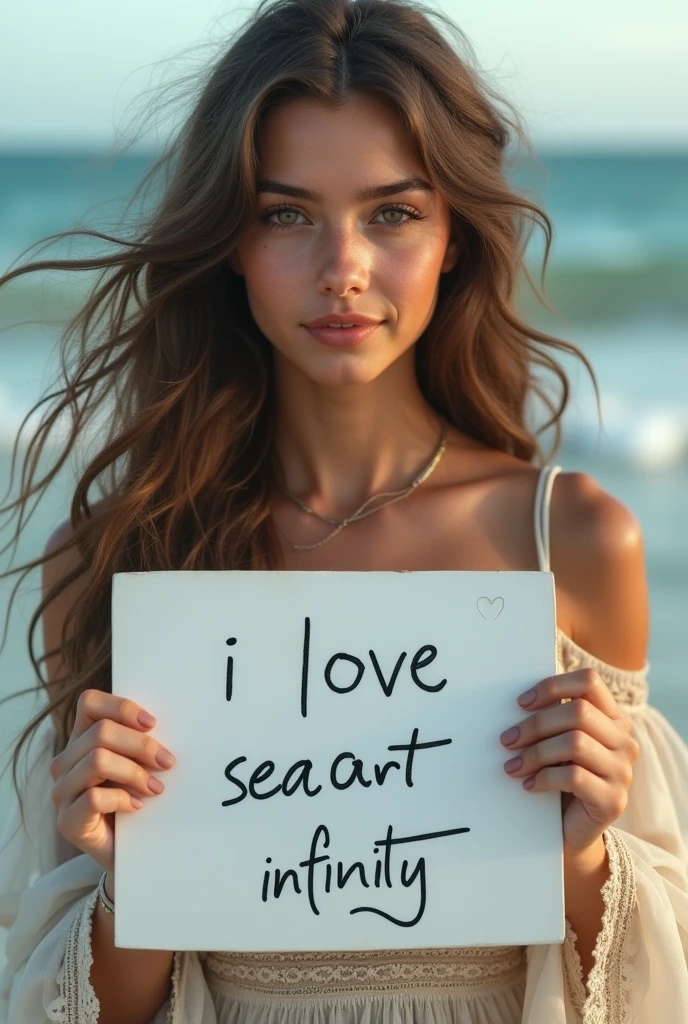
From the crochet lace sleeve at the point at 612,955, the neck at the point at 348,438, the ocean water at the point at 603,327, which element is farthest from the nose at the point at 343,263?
the crochet lace sleeve at the point at 612,955

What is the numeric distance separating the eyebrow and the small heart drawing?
59 cm

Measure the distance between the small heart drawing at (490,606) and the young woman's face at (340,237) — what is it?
44cm

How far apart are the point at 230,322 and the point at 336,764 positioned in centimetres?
84

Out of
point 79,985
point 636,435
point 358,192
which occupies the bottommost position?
point 79,985

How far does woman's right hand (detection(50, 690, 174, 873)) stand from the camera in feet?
4.95

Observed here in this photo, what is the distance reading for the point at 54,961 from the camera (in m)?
1.72

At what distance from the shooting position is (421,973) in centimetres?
173

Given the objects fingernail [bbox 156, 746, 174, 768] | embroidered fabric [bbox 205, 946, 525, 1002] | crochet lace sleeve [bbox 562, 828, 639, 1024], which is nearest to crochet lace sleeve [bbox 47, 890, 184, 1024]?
embroidered fabric [bbox 205, 946, 525, 1002]

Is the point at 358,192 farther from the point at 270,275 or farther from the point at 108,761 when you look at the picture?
the point at 108,761

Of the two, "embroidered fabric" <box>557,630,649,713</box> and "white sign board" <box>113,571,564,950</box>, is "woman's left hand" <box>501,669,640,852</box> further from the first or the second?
"embroidered fabric" <box>557,630,649,713</box>

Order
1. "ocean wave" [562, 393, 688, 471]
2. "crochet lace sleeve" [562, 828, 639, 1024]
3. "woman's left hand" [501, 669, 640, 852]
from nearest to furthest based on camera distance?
"woman's left hand" [501, 669, 640, 852] → "crochet lace sleeve" [562, 828, 639, 1024] → "ocean wave" [562, 393, 688, 471]

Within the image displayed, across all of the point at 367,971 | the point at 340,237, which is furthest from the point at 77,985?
the point at 340,237

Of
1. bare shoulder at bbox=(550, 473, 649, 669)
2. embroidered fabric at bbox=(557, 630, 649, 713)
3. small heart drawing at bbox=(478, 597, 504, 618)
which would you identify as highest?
bare shoulder at bbox=(550, 473, 649, 669)

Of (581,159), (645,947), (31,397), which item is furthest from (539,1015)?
(581,159)
